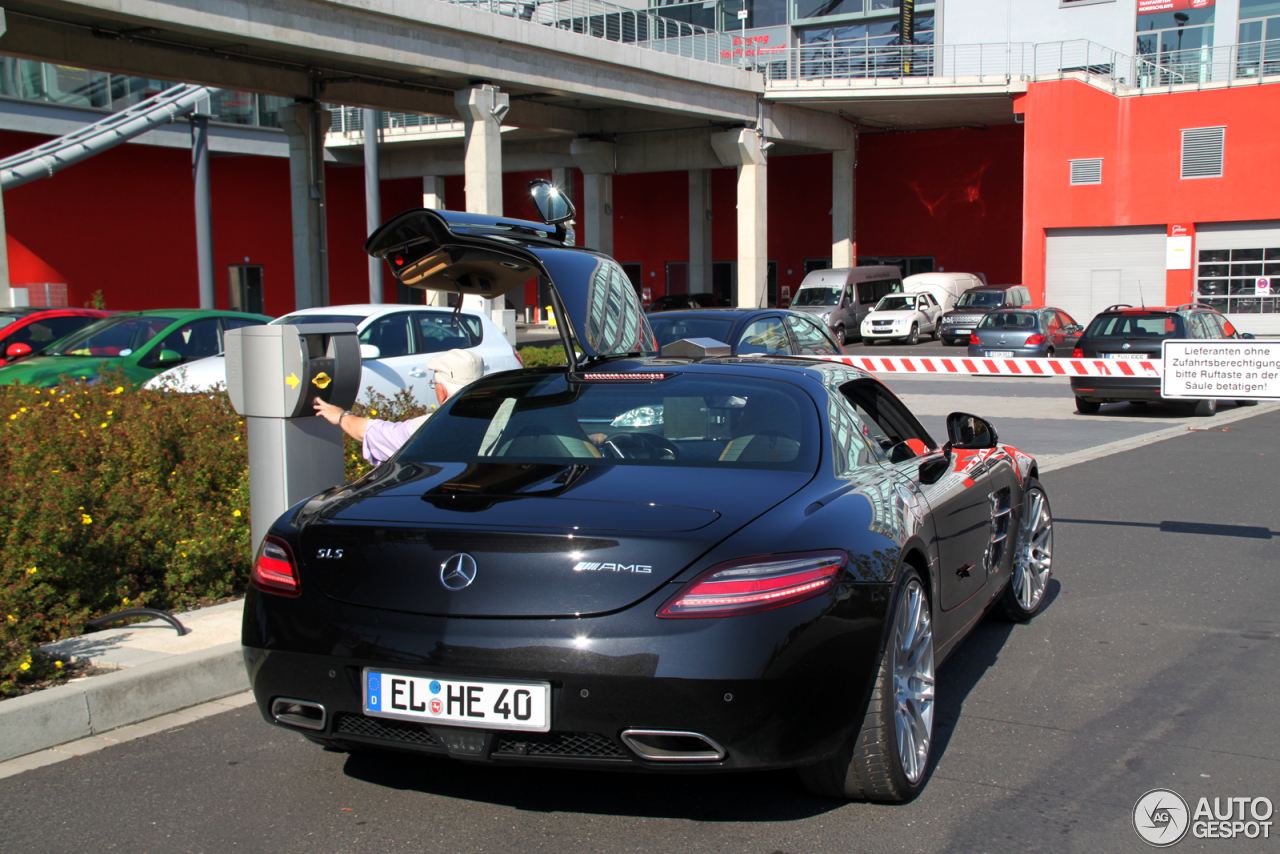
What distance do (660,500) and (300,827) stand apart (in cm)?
145

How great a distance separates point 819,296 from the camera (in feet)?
123

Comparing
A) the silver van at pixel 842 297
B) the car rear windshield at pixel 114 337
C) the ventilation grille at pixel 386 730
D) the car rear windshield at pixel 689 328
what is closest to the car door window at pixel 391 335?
the car rear windshield at pixel 689 328

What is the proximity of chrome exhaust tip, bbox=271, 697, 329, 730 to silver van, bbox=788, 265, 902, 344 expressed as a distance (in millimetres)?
33314

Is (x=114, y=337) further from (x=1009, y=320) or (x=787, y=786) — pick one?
(x=1009, y=320)

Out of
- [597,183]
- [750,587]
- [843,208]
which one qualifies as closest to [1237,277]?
[843,208]

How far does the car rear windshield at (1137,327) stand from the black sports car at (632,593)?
14732 mm

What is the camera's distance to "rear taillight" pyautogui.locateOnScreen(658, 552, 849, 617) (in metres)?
3.10

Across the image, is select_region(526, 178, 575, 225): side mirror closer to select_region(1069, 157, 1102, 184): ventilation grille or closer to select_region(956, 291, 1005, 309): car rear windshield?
select_region(956, 291, 1005, 309): car rear windshield

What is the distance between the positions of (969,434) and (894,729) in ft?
5.87

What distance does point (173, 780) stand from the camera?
3887 mm

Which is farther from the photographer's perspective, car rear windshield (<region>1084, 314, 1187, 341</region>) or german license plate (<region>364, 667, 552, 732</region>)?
car rear windshield (<region>1084, 314, 1187, 341</region>)

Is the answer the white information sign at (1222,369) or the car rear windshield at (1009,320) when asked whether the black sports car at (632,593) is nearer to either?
the white information sign at (1222,369)

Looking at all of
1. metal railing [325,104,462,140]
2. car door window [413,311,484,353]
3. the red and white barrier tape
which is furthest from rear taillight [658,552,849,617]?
metal railing [325,104,462,140]

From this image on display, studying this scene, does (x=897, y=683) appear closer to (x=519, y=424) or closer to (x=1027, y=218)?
(x=519, y=424)
